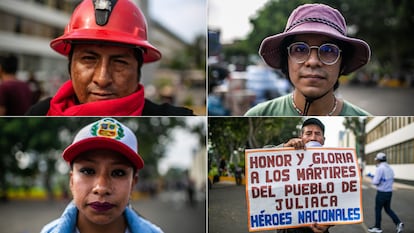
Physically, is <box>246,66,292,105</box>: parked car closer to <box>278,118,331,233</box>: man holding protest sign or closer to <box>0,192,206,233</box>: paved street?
<box>278,118,331,233</box>: man holding protest sign

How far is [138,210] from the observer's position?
2930 mm

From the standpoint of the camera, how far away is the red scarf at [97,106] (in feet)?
8.50

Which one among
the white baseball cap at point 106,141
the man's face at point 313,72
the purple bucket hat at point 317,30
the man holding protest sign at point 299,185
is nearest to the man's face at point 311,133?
the man holding protest sign at point 299,185

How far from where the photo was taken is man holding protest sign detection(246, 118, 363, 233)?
2.77 m

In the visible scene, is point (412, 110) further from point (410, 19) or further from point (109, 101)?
point (109, 101)

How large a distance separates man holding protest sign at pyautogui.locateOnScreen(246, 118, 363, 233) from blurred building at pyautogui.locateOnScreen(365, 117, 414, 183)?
238mm

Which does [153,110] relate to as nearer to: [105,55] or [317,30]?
[105,55]

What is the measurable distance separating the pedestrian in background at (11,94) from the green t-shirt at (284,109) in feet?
5.89

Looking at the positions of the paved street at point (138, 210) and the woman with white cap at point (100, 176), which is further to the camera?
the paved street at point (138, 210)

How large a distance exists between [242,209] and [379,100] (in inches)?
51.4

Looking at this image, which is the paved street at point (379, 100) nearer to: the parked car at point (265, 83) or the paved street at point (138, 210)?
the parked car at point (265, 83)

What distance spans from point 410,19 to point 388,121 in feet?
4.03

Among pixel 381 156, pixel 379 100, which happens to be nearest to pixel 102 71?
pixel 381 156

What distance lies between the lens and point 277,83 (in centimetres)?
351
